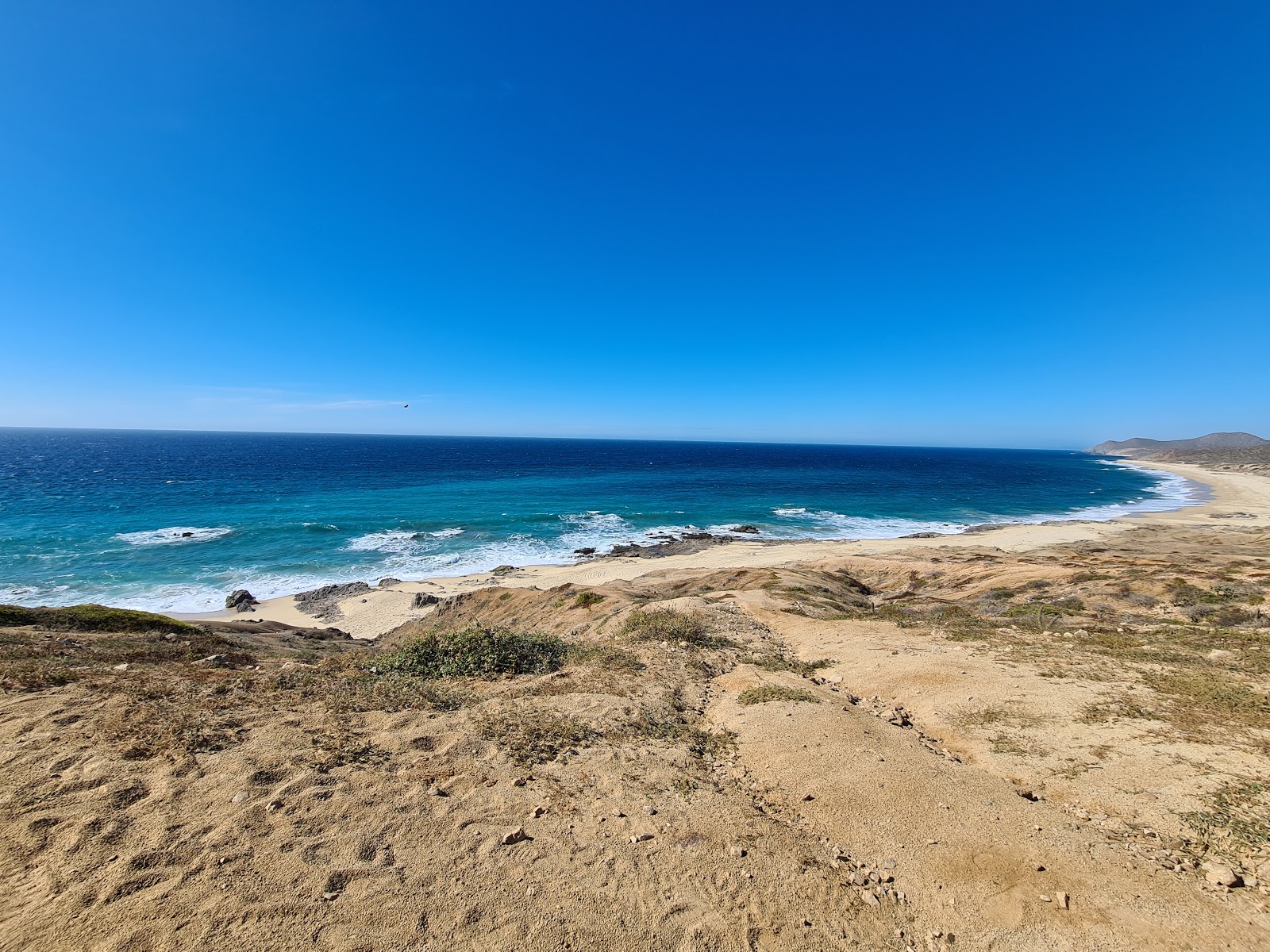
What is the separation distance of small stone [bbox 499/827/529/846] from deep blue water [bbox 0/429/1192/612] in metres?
33.1

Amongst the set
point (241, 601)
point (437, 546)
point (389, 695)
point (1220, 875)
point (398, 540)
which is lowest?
point (241, 601)

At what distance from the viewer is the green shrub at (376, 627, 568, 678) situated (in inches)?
464

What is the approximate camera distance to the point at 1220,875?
5223mm

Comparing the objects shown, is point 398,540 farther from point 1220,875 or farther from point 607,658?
point 1220,875

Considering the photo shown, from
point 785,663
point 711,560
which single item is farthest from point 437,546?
point 785,663

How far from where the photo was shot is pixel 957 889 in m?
5.40

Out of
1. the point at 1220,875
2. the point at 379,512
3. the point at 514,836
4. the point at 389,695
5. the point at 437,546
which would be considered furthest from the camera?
the point at 379,512

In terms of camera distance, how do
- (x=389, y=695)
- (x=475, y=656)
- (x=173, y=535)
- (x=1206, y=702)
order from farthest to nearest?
(x=173, y=535)
(x=475, y=656)
(x=389, y=695)
(x=1206, y=702)

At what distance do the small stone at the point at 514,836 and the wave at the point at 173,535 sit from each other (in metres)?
48.7

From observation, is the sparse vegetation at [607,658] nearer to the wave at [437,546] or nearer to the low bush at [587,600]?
the low bush at [587,600]

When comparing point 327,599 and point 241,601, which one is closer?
point 241,601

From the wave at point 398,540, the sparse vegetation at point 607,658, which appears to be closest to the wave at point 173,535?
the wave at point 398,540

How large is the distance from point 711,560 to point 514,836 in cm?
3580

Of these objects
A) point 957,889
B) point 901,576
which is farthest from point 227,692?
point 901,576
